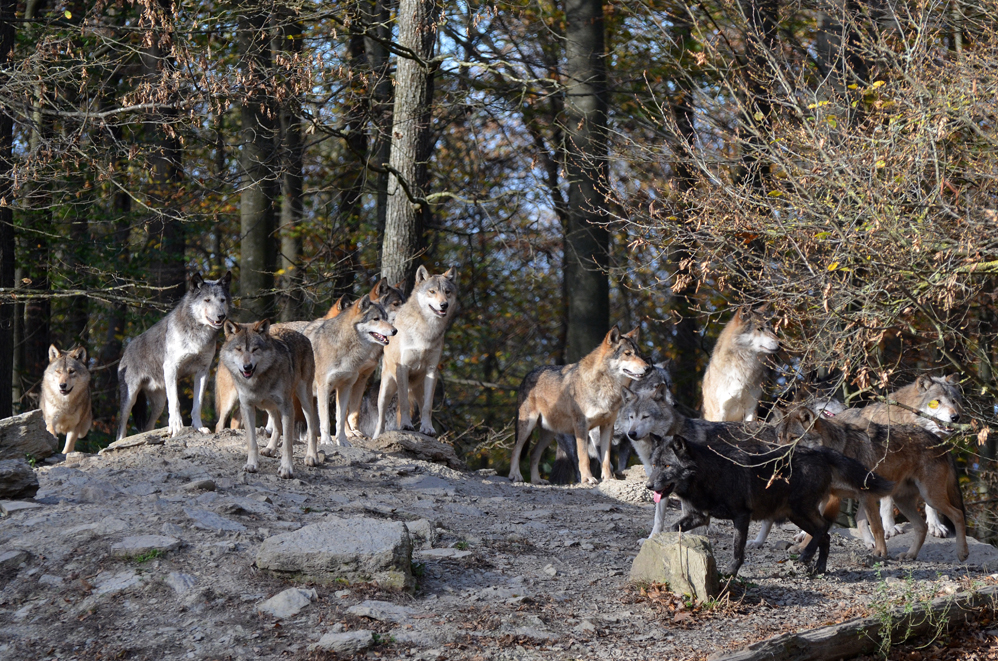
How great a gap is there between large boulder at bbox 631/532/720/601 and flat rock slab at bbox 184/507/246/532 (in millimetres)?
3348

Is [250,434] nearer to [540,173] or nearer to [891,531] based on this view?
[891,531]

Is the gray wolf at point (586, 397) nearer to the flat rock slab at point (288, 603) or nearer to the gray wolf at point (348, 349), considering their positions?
the gray wolf at point (348, 349)

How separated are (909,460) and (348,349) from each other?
270 inches

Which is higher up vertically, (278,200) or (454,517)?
(278,200)

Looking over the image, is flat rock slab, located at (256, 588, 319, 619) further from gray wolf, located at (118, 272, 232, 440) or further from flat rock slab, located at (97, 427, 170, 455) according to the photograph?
gray wolf, located at (118, 272, 232, 440)

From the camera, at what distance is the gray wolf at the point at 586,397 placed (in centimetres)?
1252

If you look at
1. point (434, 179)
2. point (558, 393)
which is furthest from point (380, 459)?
point (434, 179)

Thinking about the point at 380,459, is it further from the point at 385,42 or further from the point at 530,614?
the point at 385,42

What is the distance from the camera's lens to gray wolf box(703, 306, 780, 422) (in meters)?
13.1

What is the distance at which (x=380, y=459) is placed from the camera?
36.9ft

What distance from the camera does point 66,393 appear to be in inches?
523

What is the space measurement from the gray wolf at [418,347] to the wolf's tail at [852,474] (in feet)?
19.6

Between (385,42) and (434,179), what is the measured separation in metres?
8.84

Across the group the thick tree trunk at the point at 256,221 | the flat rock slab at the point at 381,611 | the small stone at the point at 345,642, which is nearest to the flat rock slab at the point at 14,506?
the flat rock slab at the point at 381,611
